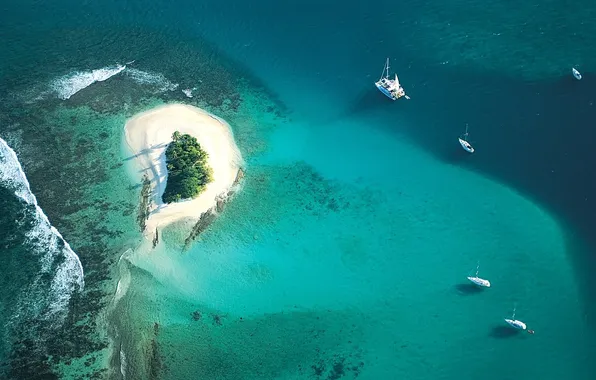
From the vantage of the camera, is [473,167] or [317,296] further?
[473,167]

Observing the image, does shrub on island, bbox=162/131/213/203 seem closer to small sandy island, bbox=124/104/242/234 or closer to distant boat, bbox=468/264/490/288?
small sandy island, bbox=124/104/242/234

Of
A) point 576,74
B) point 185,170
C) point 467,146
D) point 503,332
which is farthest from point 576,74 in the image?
point 185,170

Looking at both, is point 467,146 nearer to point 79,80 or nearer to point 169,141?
point 169,141

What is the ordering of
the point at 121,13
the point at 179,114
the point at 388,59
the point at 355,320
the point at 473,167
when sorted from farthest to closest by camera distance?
the point at 121,13, the point at 388,59, the point at 179,114, the point at 473,167, the point at 355,320

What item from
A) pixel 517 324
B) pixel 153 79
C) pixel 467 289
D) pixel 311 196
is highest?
pixel 153 79

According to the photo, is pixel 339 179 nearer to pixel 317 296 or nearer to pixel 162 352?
pixel 317 296

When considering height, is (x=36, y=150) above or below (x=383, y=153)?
below

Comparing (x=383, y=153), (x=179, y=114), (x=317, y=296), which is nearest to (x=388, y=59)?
(x=383, y=153)
